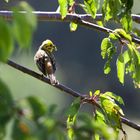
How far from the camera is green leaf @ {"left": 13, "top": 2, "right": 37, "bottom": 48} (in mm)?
1606

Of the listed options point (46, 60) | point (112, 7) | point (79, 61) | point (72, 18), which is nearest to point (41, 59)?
point (46, 60)

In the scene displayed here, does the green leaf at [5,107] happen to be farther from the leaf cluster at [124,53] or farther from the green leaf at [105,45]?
the green leaf at [105,45]

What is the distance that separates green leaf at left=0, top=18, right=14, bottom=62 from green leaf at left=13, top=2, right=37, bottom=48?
0.02 meters

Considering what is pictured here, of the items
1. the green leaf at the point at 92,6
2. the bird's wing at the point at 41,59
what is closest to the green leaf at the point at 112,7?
the green leaf at the point at 92,6

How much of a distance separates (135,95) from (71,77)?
14.0 ft

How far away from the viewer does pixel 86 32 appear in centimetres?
3850

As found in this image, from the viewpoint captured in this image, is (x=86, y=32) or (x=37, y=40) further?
(x=86, y=32)

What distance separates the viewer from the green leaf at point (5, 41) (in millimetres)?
1586

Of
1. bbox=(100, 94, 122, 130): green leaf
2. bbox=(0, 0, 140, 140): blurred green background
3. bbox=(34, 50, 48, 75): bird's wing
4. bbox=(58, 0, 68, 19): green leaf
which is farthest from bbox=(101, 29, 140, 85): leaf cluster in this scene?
bbox=(0, 0, 140, 140): blurred green background

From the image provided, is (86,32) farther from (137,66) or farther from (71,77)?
(137,66)

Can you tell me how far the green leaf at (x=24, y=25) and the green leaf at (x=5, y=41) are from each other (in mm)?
21

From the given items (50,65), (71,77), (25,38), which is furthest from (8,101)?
(71,77)

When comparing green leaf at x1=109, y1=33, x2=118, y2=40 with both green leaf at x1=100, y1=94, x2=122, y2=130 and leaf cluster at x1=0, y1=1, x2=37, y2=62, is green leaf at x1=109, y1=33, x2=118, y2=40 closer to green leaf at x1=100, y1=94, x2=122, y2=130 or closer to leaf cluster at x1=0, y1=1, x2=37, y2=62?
green leaf at x1=100, y1=94, x2=122, y2=130

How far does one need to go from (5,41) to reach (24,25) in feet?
0.20
